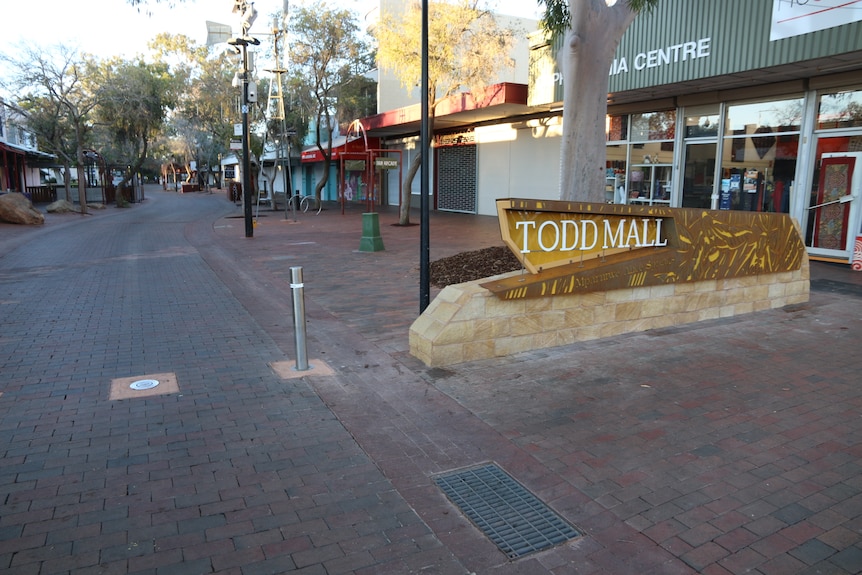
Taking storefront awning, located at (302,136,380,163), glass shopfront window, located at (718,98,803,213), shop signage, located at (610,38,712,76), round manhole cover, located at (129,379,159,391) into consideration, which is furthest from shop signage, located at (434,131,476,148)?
round manhole cover, located at (129,379,159,391)

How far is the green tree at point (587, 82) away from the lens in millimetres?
8312

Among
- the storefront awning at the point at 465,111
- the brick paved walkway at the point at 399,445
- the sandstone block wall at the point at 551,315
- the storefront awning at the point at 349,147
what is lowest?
the brick paved walkway at the point at 399,445

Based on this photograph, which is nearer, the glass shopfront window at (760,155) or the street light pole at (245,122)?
the glass shopfront window at (760,155)

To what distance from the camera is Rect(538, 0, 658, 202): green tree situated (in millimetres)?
8312

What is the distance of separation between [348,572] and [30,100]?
32957mm

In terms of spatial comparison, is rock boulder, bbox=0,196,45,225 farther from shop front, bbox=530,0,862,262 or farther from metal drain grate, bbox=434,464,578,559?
metal drain grate, bbox=434,464,578,559

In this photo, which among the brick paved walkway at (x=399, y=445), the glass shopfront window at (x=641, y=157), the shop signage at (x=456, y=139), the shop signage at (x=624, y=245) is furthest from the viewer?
the shop signage at (x=456, y=139)

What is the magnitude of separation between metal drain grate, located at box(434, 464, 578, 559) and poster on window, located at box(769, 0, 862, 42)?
1044 centimetres

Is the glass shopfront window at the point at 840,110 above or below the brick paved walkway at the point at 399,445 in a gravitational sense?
above

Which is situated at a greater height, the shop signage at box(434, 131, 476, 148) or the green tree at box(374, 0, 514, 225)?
the green tree at box(374, 0, 514, 225)

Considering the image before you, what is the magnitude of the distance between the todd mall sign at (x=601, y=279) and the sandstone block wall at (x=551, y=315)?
0.04 ft

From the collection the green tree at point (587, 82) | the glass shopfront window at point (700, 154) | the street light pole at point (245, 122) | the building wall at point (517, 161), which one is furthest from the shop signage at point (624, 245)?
the building wall at point (517, 161)

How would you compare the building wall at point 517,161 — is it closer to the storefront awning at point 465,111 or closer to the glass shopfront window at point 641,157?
the storefront awning at point 465,111

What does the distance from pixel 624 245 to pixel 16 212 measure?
2318cm
